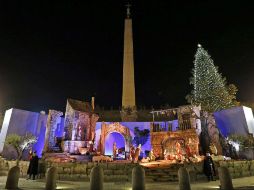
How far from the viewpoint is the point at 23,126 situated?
810 inches

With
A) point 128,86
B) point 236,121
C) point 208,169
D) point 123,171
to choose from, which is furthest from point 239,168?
point 128,86

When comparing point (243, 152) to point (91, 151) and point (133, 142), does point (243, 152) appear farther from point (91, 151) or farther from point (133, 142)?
point (91, 151)

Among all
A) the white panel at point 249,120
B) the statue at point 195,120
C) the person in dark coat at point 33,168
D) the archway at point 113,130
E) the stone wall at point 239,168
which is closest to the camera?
the person in dark coat at point 33,168

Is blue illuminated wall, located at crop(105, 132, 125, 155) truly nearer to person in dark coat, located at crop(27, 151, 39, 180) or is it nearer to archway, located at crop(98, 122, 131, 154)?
archway, located at crop(98, 122, 131, 154)

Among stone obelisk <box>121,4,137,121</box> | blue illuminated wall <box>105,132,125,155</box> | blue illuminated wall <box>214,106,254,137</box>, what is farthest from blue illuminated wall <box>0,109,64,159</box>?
blue illuminated wall <box>214,106,254,137</box>

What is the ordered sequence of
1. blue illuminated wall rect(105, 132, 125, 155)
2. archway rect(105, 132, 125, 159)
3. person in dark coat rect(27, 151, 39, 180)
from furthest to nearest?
blue illuminated wall rect(105, 132, 125, 155) < archway rect(105, 132, 125, 159) < person in dark coat rect(27, 151, 39, 180)

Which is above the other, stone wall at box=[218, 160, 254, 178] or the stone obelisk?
the stone obelisk

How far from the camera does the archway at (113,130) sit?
20.8m

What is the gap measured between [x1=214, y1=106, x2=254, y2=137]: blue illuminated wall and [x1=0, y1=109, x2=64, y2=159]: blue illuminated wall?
1848 centimetres

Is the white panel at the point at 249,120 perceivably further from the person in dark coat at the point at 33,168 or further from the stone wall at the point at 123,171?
the person in dark coat at the point at 33,168

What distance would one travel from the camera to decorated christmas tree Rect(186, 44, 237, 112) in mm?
26531

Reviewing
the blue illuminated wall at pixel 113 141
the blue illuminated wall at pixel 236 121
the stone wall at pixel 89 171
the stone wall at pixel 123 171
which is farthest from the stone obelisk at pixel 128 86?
the stone wall at pixel 89 171

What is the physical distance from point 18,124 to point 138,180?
17.8 metres

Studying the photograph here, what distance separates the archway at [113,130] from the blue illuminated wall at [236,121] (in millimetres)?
10654
